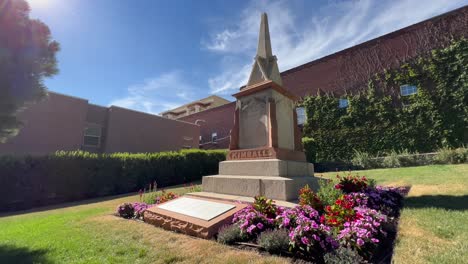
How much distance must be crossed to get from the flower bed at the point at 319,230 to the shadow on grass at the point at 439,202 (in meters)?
0.72

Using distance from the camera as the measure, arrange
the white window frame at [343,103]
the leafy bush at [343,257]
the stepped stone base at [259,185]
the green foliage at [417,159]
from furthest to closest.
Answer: the white window frame at [343,103], the green foliage at [417,159], the stepped stone base at [259,185], the leafy bush at [343,257]

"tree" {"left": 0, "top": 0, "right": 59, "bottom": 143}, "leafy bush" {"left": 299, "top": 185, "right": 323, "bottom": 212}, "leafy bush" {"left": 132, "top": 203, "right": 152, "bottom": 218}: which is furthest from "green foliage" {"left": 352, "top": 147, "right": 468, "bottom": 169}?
"tree" {"left": 0, "top": 0, "right": 59, "bottom": 143}

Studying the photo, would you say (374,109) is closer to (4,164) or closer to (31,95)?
(31,95)

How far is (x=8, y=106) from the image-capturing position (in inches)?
189

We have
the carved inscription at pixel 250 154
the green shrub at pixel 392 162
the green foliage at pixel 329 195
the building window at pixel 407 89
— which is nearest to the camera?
the green foliage at pixel 329 195

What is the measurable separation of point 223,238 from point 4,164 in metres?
12.1

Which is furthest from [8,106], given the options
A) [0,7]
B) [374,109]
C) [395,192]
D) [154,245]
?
[374,109]

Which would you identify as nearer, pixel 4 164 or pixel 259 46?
pixel 259 46

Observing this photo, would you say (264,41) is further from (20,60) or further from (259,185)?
(20,60)

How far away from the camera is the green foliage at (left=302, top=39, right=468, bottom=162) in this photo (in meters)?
14.1

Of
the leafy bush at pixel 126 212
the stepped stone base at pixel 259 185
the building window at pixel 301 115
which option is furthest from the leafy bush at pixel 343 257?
the building window at pixel 301 115

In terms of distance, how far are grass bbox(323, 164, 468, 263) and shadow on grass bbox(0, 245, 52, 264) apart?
511 cm

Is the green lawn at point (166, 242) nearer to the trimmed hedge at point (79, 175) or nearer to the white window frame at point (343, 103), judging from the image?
the trimmed hedge at point (79, 175)

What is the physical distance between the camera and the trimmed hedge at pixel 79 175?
419 inches
